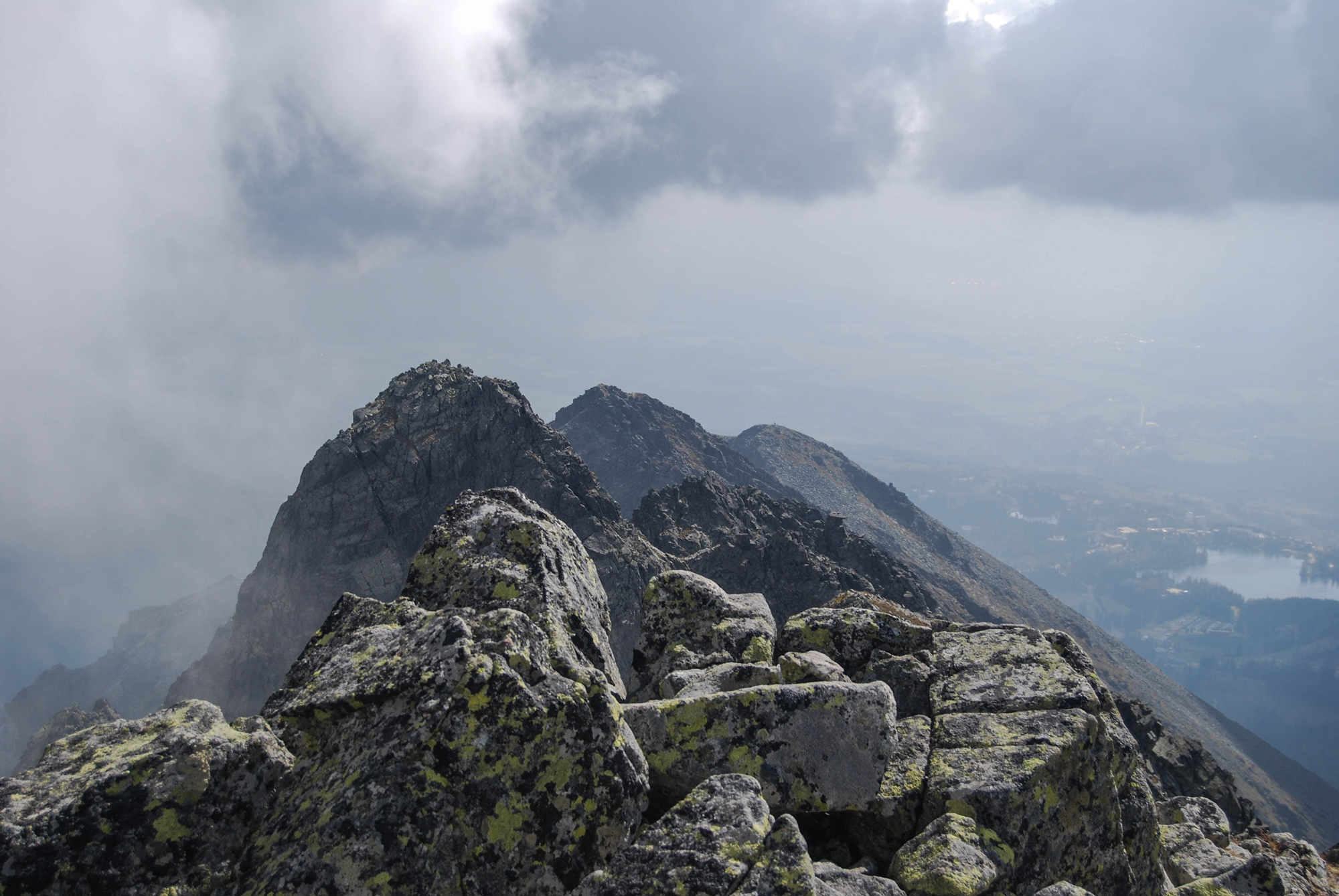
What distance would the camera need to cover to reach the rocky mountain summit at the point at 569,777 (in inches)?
310

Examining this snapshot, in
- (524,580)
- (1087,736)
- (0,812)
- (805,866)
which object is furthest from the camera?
(524,580)

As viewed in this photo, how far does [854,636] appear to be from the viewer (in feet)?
51.1

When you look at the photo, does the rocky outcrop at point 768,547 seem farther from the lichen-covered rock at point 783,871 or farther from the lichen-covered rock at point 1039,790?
the lichen-covered rock at point 783,871

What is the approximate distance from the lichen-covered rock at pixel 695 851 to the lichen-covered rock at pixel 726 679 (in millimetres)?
3541

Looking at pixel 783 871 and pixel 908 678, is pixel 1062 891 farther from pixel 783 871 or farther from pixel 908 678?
pixel 908 678

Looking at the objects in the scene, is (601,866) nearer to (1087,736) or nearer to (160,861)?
(160,861)

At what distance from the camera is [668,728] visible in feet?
34.6

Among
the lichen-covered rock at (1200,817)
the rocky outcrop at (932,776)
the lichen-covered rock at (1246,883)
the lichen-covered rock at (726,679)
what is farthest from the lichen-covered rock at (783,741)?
the lichen-covered rock at (1200,817)

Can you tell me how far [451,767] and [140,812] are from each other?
375cm

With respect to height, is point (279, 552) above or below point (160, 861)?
above

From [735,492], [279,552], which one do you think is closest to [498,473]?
[279,552]

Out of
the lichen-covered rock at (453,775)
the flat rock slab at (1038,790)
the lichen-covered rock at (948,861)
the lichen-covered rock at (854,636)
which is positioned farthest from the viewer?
the lichen-covered rock at (854,636)

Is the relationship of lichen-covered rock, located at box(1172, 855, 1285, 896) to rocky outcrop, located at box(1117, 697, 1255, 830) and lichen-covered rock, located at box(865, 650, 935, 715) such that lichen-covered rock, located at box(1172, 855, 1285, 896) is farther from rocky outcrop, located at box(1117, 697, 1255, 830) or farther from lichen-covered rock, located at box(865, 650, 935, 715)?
rocky outcrop, located at box(1117, 697, 1255, 830)

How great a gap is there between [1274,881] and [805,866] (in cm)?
948
